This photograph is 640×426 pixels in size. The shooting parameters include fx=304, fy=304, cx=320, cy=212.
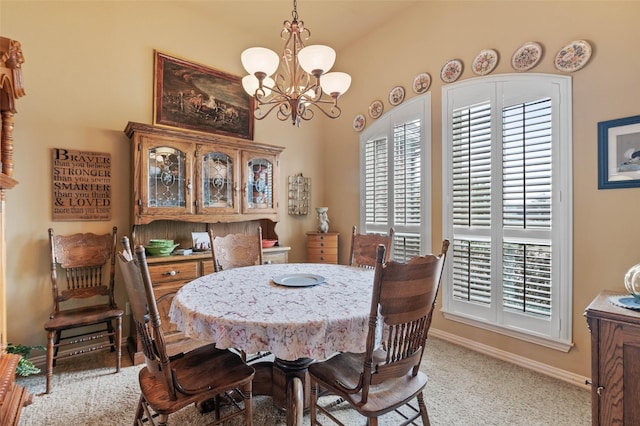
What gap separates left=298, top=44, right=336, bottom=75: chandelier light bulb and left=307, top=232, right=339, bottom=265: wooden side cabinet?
230 cm

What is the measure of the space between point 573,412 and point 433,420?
0.89 metres

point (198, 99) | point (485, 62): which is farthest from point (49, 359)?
point (485, 62)

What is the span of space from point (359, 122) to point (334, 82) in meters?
1.80

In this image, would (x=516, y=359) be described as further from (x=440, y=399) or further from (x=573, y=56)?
(x=573, y=56)

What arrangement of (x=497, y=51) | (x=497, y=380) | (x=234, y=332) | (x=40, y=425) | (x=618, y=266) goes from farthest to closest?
1. (x=497, y=51)
2. (x=497, y=380)
3. (x=618, y=266)
4. (x=40, y=425)
5. (x=234, y=332)

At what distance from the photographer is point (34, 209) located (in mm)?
2525

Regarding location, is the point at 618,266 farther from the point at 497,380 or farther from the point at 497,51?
the point at 497,51

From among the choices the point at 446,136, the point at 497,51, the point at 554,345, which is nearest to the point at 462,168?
the point at 446,136

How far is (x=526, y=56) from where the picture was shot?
242 cm

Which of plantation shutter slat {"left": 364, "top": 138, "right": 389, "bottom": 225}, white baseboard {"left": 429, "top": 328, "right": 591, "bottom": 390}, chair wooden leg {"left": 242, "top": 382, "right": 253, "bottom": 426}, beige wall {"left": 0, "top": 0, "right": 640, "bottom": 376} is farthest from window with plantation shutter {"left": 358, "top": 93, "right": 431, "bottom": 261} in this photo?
chair wooden leg {"left": 242, "top": 382, "right": 253, "bottom": 426}

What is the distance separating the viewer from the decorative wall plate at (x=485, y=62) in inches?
103

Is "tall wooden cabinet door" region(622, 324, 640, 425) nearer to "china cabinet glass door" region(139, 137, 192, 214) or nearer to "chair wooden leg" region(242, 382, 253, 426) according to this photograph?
"chair wooden leg" region(242, 382, 253, 426)

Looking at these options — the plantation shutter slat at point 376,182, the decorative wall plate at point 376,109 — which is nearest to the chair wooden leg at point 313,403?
the plantation shutter slat at point 376,182

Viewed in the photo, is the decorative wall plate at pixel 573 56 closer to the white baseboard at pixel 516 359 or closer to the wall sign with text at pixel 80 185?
the white baseboard at pixel 516 359
